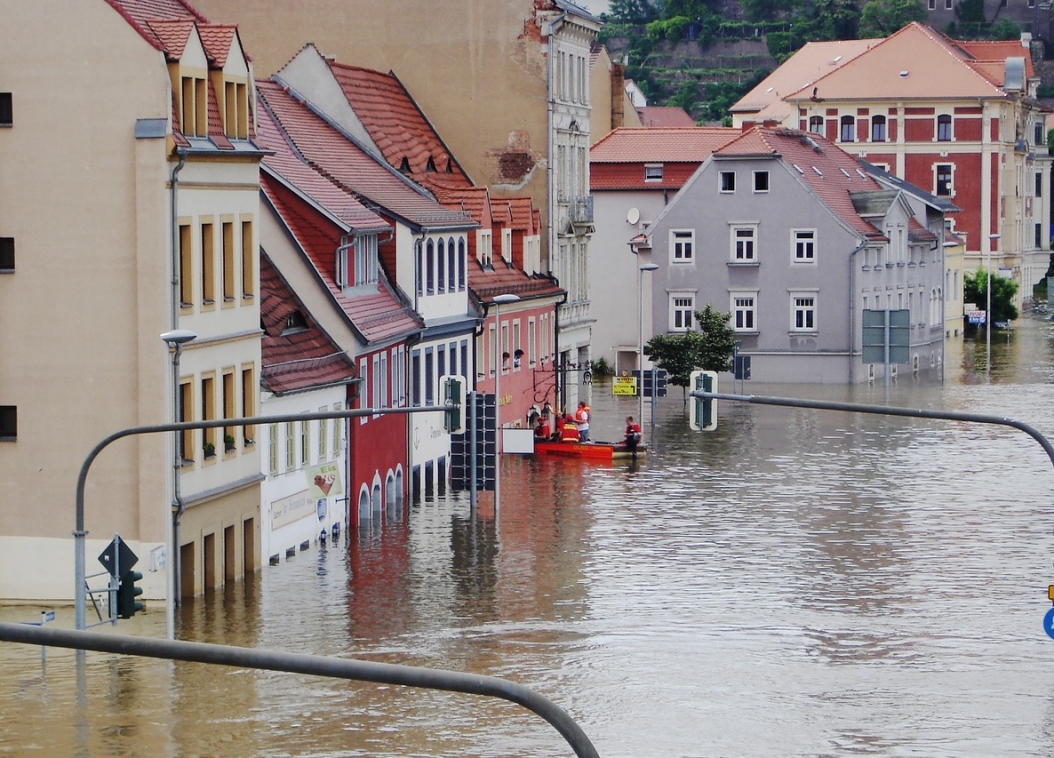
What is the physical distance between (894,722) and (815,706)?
1.36m

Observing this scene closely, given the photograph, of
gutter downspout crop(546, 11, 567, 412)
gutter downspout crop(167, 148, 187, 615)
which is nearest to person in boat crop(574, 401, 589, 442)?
gutter downspout crop(546, 11, 567, 412)

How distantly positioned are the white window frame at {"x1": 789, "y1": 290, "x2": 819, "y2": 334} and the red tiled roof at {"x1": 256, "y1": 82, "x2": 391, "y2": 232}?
3635 cm

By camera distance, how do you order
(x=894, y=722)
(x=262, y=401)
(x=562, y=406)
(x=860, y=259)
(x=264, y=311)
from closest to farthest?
(x=894, y=722)
(x=262, y=401)
(x=264, y=311)
(x=562, y=406)
(x=860, y=259)

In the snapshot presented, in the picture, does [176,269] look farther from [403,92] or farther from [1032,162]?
[1032,162]

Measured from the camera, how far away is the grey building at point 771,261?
86.1 m

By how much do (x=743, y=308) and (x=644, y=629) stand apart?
52.6 meters

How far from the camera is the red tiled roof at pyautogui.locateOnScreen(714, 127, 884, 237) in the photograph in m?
86.4

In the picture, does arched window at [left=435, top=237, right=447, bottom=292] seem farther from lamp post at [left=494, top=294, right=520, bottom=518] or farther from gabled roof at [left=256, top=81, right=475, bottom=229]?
lamp post at [left=494, top=294, right=520, bottom=518]

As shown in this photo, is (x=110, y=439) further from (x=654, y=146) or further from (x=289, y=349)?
(x=654, y=146)

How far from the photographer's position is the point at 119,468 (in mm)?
36375

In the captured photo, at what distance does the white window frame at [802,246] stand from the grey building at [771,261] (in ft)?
0.13

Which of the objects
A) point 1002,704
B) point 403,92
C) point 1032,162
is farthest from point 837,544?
point 1032,162

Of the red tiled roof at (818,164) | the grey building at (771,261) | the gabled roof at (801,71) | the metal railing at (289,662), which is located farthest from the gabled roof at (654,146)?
the metal railing at (289,662)

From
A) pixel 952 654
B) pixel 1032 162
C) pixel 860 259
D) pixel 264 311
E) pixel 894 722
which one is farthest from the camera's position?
pixel 1032 162
